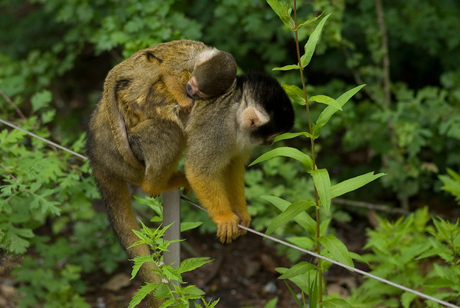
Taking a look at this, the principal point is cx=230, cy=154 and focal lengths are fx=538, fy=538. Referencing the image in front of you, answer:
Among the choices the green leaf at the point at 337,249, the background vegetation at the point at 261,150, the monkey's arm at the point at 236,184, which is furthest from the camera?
the background vegetation at the point at 261,150

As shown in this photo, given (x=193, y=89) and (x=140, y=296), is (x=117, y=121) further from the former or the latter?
(x=140, y=296)

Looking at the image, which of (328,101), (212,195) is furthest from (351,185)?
(212,195)

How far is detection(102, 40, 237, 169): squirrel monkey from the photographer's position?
9.17 feet

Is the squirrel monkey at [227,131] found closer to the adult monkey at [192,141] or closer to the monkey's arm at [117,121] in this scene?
the adult monkey at [192,141]

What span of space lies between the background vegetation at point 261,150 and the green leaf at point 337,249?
2.57 ft

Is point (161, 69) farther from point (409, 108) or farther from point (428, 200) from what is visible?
point (428, 200)

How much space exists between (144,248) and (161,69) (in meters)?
0.95

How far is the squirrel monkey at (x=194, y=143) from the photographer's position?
271cm

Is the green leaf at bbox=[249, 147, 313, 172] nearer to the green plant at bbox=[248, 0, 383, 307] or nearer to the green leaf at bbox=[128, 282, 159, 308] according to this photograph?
the green plant at bbox=[248, 0, 383, 307]

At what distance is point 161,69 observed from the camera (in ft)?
9.41

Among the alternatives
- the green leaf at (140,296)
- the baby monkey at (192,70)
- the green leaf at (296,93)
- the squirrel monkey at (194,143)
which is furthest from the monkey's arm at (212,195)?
the green leaf at (296,93)

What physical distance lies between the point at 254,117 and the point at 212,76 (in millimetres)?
291

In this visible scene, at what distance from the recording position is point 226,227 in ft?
8.85

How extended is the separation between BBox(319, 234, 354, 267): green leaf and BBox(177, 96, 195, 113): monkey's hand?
0.96 metres
